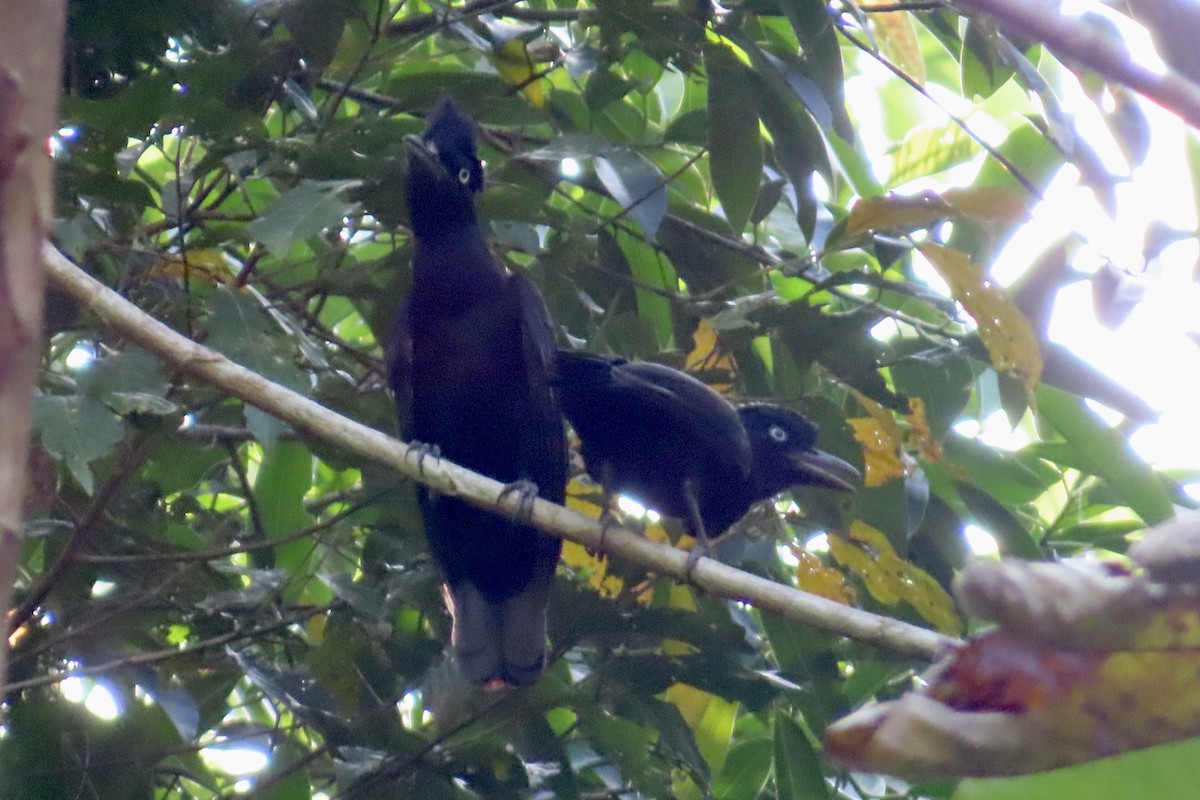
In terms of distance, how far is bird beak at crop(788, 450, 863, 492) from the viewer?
131 inches

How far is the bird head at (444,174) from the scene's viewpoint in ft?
10.8

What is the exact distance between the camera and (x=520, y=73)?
3436 millimetres

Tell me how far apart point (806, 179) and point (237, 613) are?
5.72ft

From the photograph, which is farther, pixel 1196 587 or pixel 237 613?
pixel 237 613

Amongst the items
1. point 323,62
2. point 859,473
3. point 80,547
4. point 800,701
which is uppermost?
point 323,62

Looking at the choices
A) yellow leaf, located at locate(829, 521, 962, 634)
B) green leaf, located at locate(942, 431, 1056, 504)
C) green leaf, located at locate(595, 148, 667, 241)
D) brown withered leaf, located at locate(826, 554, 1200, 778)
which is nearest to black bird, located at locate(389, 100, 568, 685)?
green leaf, located at locate(595, 148, 667, 241)

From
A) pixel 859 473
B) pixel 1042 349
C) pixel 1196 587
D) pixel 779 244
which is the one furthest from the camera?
pixel 779 244

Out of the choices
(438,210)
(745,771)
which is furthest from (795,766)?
(438,210)

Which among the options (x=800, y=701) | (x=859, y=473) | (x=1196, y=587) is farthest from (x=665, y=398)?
(x=1196, y=587)

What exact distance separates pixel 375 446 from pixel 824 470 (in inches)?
51.8

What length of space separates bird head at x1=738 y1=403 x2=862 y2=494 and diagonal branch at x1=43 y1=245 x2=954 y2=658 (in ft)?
2.61

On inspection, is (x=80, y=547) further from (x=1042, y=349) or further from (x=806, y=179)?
(x=1042, y=349)

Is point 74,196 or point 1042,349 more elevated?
point 74,196

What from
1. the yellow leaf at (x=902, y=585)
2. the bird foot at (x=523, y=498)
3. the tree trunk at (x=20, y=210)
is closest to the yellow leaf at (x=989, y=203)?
the yellow leaf at (x=902, y=585)
